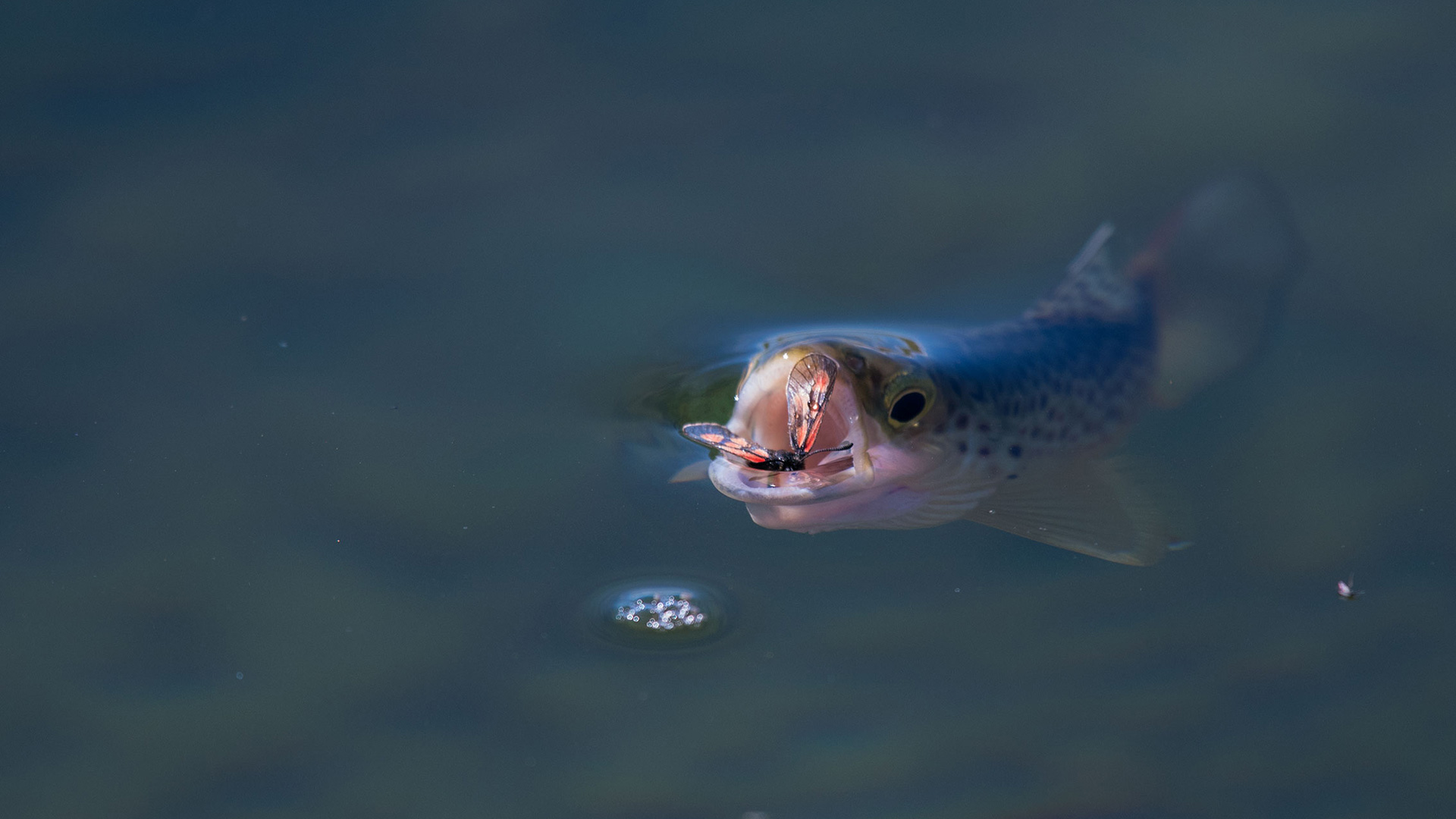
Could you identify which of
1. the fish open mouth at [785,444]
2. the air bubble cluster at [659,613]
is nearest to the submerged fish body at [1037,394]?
the fish open mouth at [785,444]

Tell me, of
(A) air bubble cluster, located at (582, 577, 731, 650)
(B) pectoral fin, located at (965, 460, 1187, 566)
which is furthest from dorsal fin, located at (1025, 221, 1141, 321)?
(A) air bubble cluster, located at (582, 577, 731, 650)

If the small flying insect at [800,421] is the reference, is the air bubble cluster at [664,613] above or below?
below

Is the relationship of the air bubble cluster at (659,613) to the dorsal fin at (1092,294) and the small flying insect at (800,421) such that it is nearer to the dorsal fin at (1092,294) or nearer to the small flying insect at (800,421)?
the small flying insect at (800,421)

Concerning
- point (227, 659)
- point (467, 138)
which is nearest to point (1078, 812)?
point (227, 659)

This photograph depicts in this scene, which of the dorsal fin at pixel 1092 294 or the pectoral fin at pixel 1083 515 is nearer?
the pectoral fin at pixel 1083 515

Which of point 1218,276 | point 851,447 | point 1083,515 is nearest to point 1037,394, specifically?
point 1083,515

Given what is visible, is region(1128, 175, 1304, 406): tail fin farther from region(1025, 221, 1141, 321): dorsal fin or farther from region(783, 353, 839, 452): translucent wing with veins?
region(783, 353, 839, 452): translucent wing with veins

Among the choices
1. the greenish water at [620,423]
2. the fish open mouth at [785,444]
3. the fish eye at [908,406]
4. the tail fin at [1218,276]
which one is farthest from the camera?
the tail fin at [1218,276]
